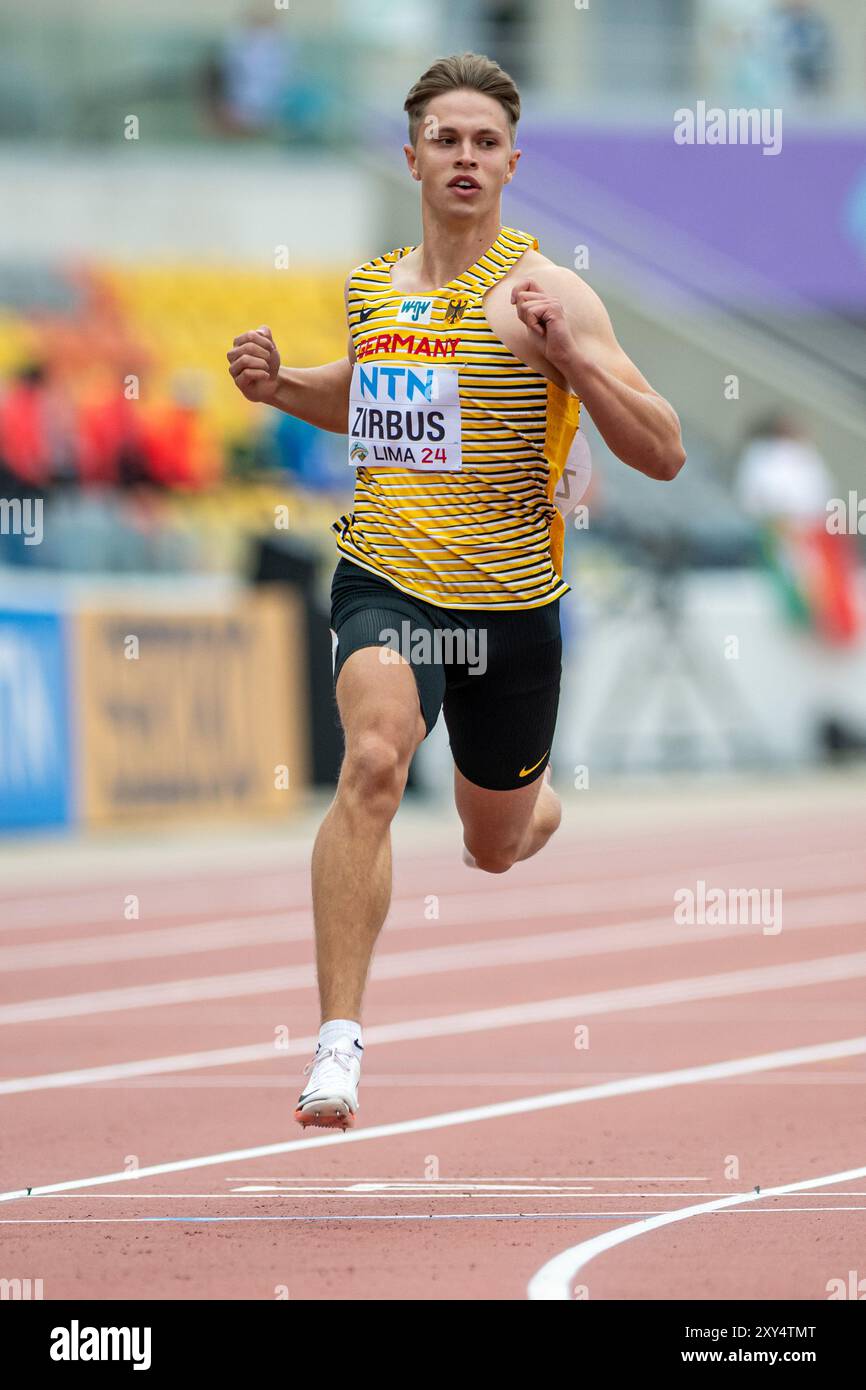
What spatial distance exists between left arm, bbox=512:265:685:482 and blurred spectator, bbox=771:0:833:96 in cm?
2441

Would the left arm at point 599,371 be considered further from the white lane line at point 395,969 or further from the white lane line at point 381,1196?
the white lane line at point 395,969

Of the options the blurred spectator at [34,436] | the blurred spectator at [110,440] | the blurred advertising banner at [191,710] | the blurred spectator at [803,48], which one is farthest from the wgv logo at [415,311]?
the blurred spectator at [803,48]

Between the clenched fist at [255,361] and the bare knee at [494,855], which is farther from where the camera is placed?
the bare knee at [494,855]

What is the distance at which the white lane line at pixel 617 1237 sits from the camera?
4.92 meters

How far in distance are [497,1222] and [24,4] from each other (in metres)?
23.1

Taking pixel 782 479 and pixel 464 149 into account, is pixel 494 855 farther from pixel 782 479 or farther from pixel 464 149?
pixel 782 479

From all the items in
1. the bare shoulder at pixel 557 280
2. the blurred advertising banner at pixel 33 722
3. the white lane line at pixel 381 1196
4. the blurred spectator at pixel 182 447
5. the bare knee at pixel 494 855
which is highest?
the blurred spectator at pixel 182 447

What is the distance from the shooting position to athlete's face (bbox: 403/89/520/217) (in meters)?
6.21

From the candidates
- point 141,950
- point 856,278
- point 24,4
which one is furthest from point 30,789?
point 856,278

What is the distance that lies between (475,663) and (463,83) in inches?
55.8

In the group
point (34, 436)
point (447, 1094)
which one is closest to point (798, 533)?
point (34, 436)

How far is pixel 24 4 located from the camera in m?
26.9

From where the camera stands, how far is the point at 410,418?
6227mm

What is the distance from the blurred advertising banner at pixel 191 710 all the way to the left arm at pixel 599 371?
10631 millimetres
